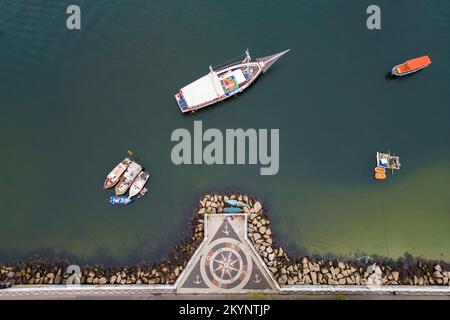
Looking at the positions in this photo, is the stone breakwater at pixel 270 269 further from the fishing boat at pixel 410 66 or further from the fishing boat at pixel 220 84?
the fishing boat at pixel 410 66

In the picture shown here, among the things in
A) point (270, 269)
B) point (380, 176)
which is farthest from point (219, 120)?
point (380, 176)

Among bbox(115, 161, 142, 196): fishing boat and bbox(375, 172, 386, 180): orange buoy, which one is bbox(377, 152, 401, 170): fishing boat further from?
bbox(115, 161, 142, 196): fishing boat

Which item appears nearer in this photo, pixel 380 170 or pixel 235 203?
pixel 235 203

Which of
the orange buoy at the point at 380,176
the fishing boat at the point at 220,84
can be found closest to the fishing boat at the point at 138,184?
the fishing boat at the point at 220,84

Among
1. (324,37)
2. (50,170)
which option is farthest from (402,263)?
(50,170)

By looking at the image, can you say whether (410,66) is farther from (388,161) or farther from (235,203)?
(235,203)

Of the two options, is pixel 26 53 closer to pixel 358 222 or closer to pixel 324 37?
pixel 324 37
